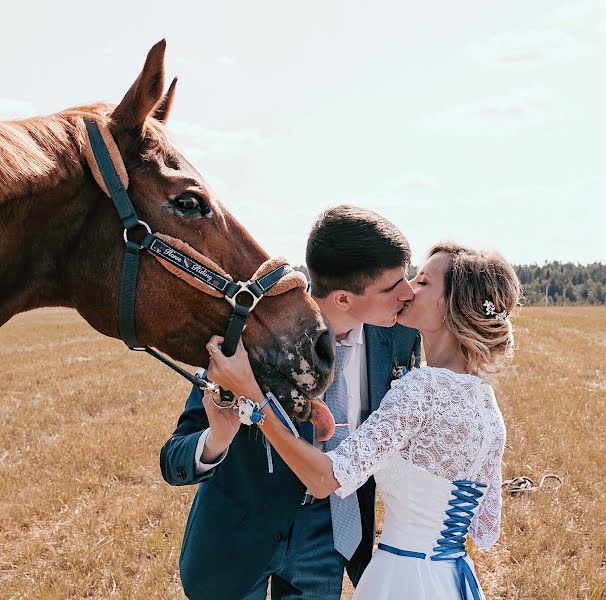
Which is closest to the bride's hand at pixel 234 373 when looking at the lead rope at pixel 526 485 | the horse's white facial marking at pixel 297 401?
the horse's white facial marking at pixel 297 401

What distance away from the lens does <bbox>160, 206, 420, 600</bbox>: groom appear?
304cm

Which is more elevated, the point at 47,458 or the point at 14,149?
the point at 14,149

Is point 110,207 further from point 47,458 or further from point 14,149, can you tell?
point 47,458

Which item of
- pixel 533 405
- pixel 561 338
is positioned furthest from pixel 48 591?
pixel 561 338

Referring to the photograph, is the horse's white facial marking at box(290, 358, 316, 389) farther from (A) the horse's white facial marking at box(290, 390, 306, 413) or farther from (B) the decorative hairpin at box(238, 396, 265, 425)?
(B) the decorative hairpin at box(238, 396, 265, 425)

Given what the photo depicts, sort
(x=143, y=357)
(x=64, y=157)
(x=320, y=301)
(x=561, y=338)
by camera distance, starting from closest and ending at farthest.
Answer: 1. (x=64, y=157)
2. (x=320, y=301)
3. (x=143, y=357)
4. (x=561, y=338)

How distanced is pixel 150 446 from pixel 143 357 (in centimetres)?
1119

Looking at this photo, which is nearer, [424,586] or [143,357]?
[424,586]

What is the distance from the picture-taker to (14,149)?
8.82ft

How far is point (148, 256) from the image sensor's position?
2.93 m

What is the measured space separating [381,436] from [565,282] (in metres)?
140

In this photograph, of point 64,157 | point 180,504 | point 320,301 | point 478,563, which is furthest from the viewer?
point 180,504

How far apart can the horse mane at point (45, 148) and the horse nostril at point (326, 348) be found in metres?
1.09

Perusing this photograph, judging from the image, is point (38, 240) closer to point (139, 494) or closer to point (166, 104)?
point (166, 104)
